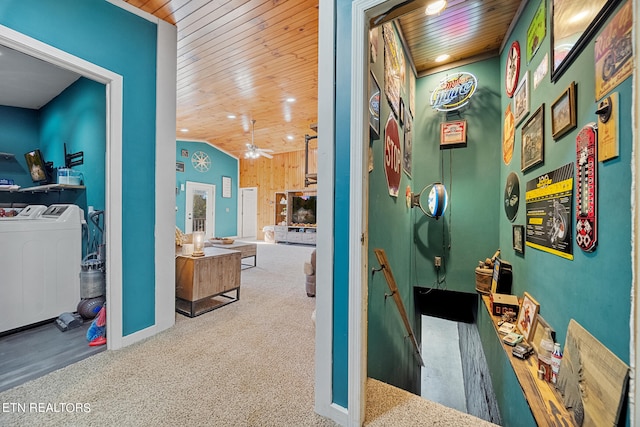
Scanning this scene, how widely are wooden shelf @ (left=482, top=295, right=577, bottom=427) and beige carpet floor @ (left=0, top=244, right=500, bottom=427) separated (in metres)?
0.31

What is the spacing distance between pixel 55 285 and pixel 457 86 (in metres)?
5.04

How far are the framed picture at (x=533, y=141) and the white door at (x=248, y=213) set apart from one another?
8.58 metres

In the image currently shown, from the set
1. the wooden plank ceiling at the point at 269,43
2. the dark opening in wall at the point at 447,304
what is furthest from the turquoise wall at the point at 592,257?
the dark opening in wall at the point at 447,304

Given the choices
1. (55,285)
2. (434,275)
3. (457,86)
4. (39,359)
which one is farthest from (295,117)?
(39,359)

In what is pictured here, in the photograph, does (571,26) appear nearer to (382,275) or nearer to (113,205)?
(382,275)

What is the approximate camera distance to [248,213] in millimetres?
9797

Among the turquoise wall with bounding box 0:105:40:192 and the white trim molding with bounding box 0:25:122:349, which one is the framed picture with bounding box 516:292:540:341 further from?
the turquoise wall with bounding box 0:105:40:192

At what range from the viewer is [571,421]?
1.17m

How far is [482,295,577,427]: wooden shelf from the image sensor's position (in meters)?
1.21

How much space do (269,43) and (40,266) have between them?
3.24 m

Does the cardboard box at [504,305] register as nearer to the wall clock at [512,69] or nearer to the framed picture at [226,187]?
the wall clock at [512,69]

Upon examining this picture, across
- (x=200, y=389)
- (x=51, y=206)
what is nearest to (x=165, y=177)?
(x=51, y=206)

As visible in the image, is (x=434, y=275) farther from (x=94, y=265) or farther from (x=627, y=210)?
(x=94, y=265)

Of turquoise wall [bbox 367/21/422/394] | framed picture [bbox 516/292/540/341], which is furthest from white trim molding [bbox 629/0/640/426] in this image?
framed picture [bbox 516/292/540/341]
